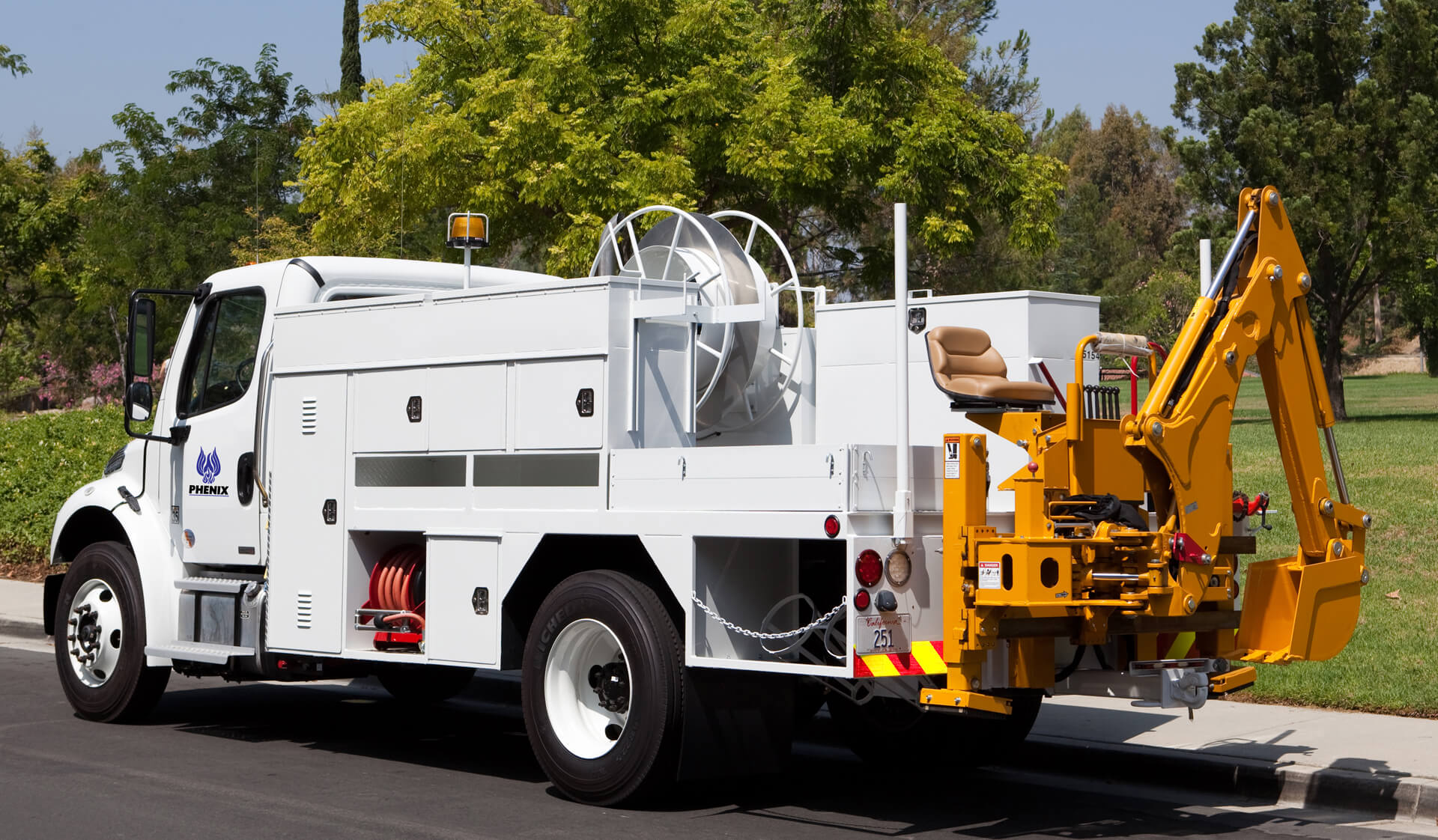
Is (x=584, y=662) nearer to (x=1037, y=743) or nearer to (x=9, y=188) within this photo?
(x=1037, y=743)

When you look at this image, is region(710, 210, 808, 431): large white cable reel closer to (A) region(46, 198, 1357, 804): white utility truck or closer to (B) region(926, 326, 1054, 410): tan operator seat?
(A) region(46, 198, 1357, 804): white utility truck

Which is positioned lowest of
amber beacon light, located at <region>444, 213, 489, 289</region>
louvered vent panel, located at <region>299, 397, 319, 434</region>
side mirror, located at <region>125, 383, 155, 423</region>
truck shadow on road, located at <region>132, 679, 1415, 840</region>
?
truck shadow on road, located at <region>132, 679, 1415, 840</region>

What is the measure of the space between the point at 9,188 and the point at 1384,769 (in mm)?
29947

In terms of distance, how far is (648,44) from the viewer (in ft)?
65.7

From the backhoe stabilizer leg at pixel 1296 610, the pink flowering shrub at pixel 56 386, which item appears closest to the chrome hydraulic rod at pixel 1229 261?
the backhoe stabilizer leg at pixel 1296 610

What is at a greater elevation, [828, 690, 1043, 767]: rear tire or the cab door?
the cab door

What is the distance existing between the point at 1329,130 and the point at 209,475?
30.6m

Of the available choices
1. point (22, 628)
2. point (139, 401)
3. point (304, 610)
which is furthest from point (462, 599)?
point (22, 628)

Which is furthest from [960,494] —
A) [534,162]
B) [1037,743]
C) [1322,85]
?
[1322,85]

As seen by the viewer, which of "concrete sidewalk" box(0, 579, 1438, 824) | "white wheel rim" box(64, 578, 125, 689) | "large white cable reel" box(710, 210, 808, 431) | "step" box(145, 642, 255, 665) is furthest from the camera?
"white wheel rim" box(64, 578, 125, 689)

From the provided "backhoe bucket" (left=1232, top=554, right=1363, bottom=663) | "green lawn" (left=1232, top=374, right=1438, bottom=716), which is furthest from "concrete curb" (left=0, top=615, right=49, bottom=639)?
"backhoe bucket" (left=1232, top=554, right=1363, bottom=663)

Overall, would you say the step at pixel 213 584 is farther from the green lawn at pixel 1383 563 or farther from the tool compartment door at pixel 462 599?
the green lawn at pixel 1383 563

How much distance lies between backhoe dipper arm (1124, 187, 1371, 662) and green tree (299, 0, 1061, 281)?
11262mm

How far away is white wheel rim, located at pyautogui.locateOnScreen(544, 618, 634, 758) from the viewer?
24.3 ft
